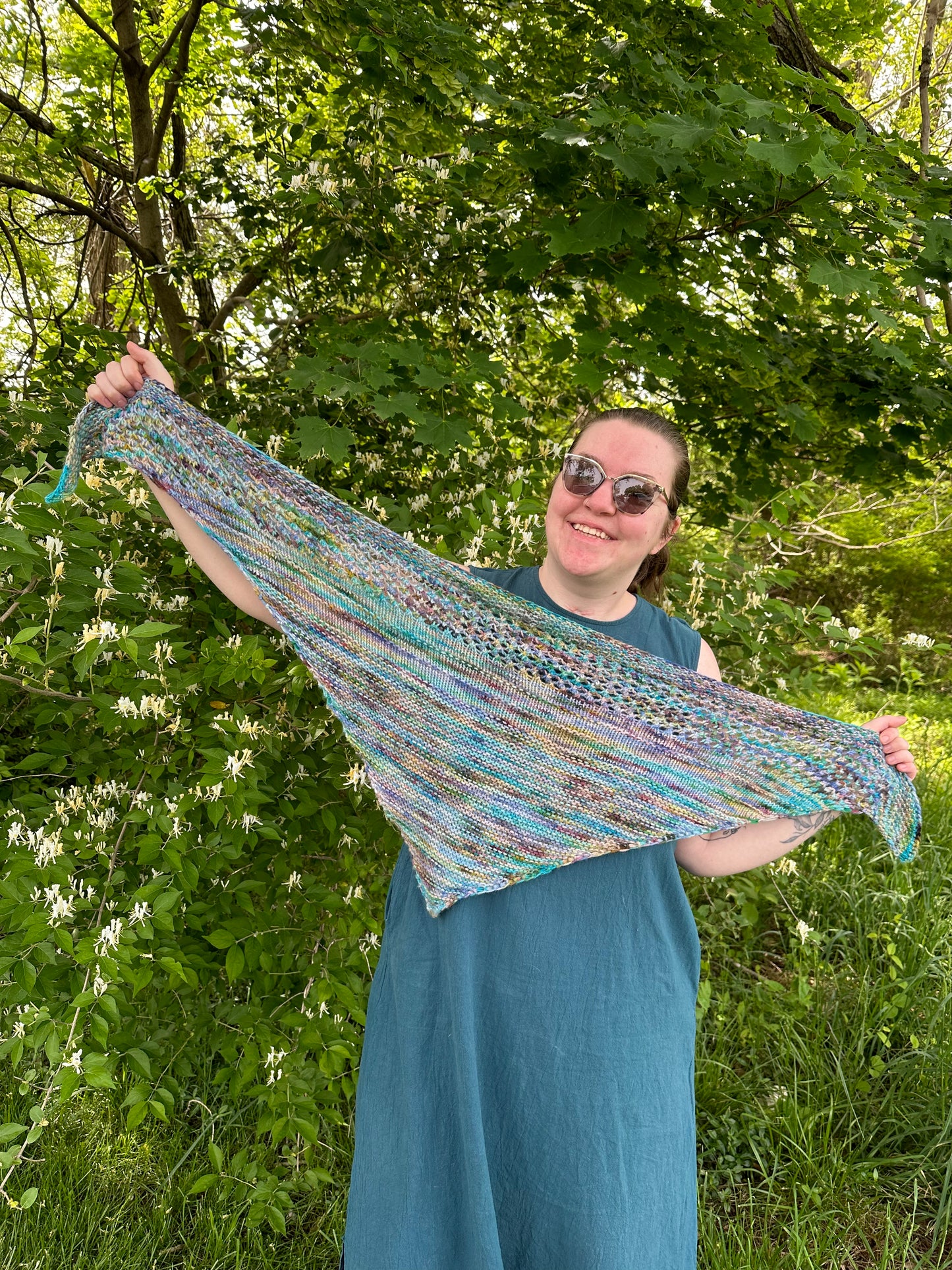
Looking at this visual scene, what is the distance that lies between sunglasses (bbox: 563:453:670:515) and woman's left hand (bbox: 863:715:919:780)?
0.45m

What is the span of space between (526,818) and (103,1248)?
1718mm

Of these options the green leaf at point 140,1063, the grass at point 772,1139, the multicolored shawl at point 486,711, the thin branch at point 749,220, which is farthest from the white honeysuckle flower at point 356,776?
the thin branch at point 749,220

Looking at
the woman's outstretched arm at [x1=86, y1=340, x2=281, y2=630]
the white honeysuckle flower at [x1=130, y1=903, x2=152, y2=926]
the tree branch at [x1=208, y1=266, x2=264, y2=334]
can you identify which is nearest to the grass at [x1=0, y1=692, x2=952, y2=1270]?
the white honeysuckle flower at [x1=130, y1=903, x2=152, y2=926]

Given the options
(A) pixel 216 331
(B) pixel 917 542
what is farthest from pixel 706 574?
(B) pixel 917 542

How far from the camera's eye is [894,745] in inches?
50.7

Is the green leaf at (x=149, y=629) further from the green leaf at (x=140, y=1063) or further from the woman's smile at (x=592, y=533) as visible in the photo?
the green leaf at (x=140, y=1063)

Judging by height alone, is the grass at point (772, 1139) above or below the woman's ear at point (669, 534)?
below

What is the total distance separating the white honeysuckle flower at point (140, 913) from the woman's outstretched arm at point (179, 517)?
555 mm

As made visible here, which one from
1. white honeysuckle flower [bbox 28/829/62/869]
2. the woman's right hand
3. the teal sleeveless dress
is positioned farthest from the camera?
white honeysuckle flower [bbox 28/829/62/869]

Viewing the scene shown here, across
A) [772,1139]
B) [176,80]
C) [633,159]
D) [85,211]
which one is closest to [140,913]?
[633,159]

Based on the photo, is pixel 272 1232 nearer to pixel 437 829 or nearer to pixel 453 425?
pixel 437 829

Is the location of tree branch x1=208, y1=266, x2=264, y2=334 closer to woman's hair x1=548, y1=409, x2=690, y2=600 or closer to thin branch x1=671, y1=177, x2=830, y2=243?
thin branch x1=671, y1=177, x2=830, y2=243

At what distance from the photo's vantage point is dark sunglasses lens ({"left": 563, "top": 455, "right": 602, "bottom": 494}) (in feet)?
4.31

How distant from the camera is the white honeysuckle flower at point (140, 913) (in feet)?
5.07
